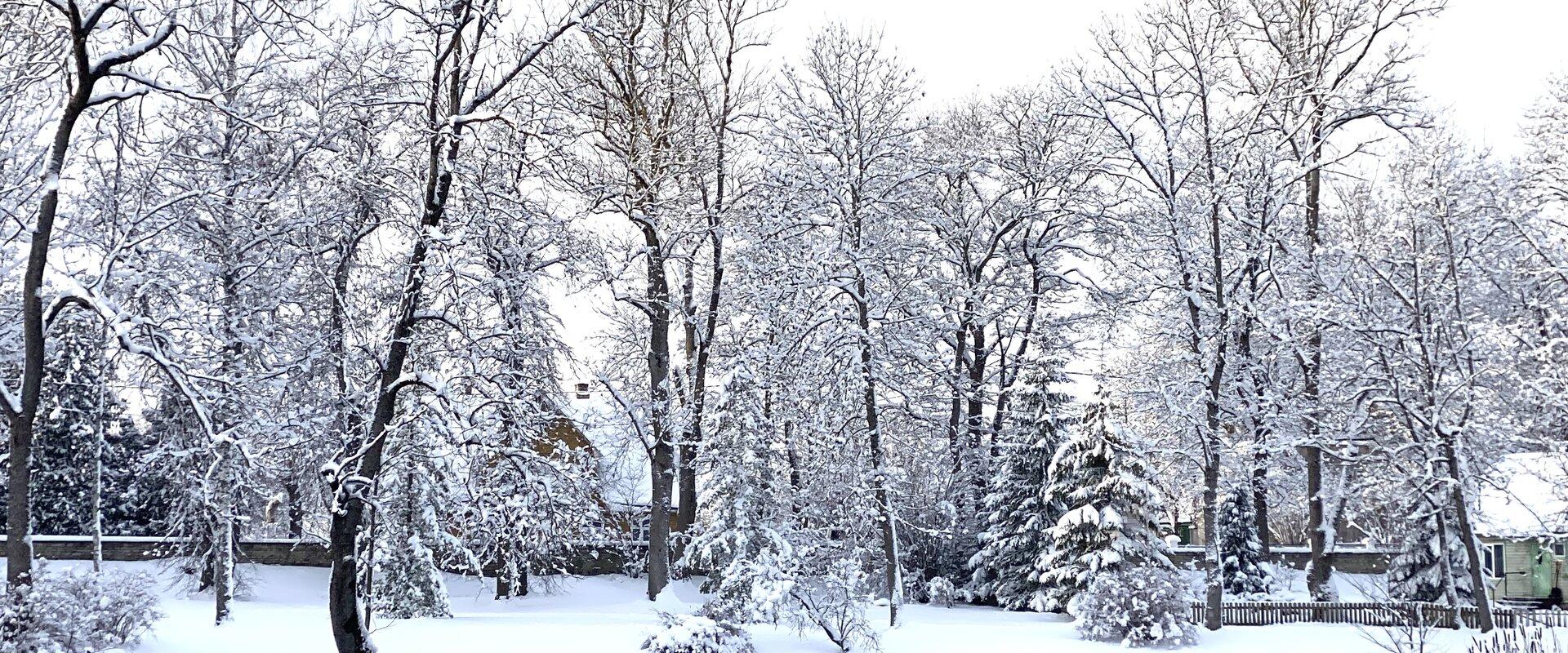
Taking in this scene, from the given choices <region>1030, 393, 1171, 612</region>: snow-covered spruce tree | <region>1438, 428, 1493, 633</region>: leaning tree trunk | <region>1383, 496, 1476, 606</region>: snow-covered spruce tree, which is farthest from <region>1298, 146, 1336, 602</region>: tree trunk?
<region>1030, 393, 1171, 612</region>: snow-covered spruce tree

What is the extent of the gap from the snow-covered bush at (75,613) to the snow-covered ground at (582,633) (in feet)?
1.59

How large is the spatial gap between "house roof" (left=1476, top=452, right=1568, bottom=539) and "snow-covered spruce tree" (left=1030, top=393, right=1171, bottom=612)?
540 centimetres

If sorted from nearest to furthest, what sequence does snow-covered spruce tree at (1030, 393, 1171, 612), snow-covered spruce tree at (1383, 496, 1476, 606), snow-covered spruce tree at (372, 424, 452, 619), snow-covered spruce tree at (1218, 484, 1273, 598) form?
snow-covered spruce tree at (1030, 393, 1171, 612), snow-covered spruce tree at (372, 424, 452, 619), snow-covered spruce tree at (1383, 496, 1476, 606), snow-covered spruce tree at (1218, 484, 1273, 598)

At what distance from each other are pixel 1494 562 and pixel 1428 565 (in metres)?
5.51

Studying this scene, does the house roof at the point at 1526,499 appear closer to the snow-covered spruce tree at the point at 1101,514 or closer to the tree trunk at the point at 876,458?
the snow-covered spruce tree at the point at 1101,514

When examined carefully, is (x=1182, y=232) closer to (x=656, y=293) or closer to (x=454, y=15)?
(x=656, y=293)

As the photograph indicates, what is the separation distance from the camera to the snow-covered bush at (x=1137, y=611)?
17312 mm

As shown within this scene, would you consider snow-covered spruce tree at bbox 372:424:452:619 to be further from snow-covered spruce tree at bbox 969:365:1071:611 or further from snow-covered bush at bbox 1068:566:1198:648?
snow-covered spruce tree at bbox 969:365:1071:611

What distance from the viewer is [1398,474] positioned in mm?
18953

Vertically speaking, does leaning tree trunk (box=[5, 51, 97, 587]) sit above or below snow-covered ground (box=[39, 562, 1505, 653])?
above

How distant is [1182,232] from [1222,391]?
319 centimetres

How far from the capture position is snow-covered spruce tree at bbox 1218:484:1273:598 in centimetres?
2597

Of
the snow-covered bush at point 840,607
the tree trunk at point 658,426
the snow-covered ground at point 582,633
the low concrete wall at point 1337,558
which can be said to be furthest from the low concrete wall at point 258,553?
the low concrete wall at point 1337,558

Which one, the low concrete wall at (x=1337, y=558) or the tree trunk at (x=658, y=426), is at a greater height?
the tree trunk at (x=658, y=426)
